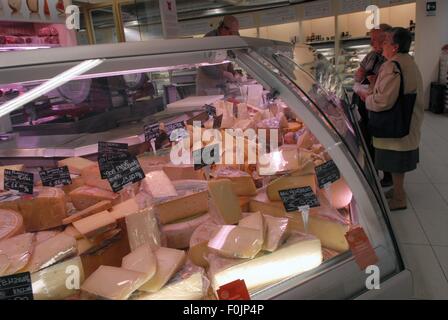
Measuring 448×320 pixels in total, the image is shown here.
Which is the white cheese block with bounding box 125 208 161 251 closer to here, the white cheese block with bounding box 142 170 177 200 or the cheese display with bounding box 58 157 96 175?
the white cheese block with bounding box 142 170 177 200

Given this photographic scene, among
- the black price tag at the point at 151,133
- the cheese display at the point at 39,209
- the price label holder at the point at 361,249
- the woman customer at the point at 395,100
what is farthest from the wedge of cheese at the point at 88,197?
the woman customer at the point at 395,100

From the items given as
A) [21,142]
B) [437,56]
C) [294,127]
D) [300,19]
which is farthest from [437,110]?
[21,142]

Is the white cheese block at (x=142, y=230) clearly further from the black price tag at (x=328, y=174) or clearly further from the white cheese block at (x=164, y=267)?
the black price tag at (x=328, y=174)

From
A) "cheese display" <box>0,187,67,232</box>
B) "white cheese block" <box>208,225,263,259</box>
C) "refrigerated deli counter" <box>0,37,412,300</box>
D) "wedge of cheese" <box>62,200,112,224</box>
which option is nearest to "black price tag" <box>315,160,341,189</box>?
"refrigerated deli counter" <box>0,37,412,300</box>

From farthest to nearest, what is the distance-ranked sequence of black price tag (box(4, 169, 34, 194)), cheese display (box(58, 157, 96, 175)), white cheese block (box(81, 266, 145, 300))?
cheese display (box(58, 157, 96, 175)), black price tag (box(4, 169, 34, 194)), white cheese block (box(81, 266, 145, 300))

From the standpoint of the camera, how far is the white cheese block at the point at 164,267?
1.27m

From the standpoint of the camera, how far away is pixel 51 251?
1.31 metres

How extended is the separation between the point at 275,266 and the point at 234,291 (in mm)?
219

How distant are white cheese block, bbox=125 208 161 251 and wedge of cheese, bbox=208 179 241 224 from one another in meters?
0.27

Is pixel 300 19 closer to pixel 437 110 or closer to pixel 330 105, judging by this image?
pixel 437 110

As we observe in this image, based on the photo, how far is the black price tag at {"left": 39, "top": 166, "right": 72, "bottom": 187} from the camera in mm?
1760

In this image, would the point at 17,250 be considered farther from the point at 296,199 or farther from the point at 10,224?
the point at 296,199

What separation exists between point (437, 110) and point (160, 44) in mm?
8296

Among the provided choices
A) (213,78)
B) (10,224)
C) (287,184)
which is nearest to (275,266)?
(287,184)
